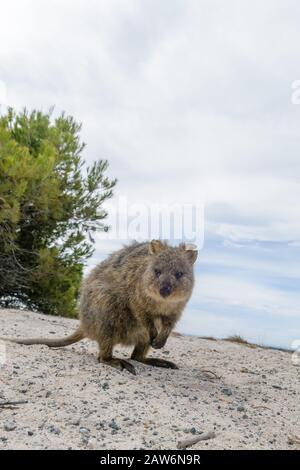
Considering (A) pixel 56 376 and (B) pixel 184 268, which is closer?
(A) pixel 56 376

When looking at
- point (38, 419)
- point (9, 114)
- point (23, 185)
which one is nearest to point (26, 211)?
point (23, 185)

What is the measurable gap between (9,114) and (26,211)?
8.60 feet

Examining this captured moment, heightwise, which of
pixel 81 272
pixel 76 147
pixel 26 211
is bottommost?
pixel 81 272

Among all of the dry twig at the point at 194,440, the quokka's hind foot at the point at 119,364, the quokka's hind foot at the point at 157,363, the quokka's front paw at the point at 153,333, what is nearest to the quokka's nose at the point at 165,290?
the quokka's front paw at the point at 153,333

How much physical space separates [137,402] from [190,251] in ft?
6.25

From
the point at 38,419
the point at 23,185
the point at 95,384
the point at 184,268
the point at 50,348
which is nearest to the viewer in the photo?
the point at 38,419

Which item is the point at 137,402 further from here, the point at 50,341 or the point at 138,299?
the point at 50,341

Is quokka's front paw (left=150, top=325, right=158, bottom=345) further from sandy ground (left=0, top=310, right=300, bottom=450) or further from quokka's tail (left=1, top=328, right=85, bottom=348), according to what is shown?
quokka's tail (left=1, top=328, right=85, bottom=348)

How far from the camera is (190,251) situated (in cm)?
612

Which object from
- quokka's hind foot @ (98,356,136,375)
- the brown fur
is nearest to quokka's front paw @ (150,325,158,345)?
the brown fur

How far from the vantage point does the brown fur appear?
18.7 feet
